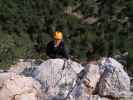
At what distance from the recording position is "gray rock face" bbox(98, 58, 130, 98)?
7738 millimetres

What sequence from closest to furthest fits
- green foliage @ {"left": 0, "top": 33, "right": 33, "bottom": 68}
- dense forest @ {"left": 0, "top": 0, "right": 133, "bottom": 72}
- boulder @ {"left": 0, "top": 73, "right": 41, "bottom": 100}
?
1. boulder @ {"left": 0, "top": 73, "right": 41, "bottom": 100}
2. green foliage @ {"left": 0, "top": 33, "right": 33, "bottom": 68}
3. dense forest @ {"left": 0, "top": 0, "right": 133, "bottom": 72}

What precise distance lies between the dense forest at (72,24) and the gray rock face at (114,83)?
12.2 meters

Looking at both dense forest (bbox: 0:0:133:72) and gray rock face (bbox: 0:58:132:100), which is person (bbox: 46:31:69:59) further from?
dense forest (bbox: 0:0:133:72)

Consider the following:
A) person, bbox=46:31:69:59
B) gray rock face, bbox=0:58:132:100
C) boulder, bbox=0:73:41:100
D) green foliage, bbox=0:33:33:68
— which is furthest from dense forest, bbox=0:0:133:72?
boulder, bbox=0:73:41:100

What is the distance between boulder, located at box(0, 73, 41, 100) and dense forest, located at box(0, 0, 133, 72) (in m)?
12.2

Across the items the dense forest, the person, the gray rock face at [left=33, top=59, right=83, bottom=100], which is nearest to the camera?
the gray rock face at [left=33, top=59, right=83, bottom=100]

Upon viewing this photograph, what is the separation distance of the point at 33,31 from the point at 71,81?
1408cm

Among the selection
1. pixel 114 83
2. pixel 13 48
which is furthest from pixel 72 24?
pixel 114 83

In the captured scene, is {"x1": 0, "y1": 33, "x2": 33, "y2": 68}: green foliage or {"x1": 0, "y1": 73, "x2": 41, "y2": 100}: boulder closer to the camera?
{"x1": 0, "y1": 73, "x2": 41, "y2": 100}: boulder

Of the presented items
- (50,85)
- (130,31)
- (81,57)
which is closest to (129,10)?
(130,31)

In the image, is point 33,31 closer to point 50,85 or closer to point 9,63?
point 9,63

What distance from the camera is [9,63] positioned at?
16.8 metres

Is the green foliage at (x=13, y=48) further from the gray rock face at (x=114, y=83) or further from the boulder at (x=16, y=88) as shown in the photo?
the gray rock face at (x=114, y=83)

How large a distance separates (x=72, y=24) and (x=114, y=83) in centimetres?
1440
